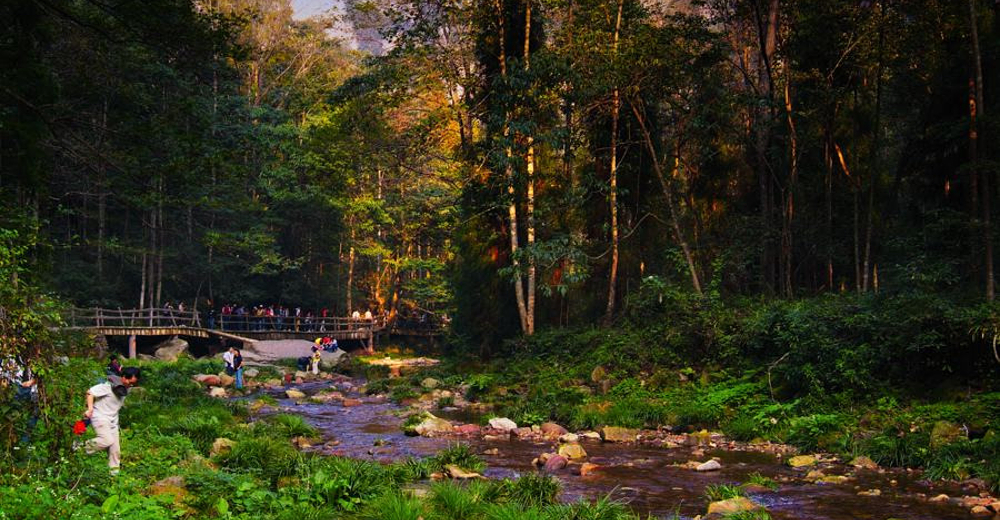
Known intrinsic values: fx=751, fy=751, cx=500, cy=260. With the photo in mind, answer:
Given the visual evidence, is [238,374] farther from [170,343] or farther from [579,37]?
[579,37]

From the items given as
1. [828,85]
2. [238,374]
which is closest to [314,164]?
[238,374]

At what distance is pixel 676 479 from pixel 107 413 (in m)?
7.18

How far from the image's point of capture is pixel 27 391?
320 inches

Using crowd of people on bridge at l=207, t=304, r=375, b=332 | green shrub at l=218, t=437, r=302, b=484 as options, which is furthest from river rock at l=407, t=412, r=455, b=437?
crowd of people on bridge at l=207, t=304, r=375, b=332

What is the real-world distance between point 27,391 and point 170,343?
2663cm

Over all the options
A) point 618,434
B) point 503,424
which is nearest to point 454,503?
point 618,434

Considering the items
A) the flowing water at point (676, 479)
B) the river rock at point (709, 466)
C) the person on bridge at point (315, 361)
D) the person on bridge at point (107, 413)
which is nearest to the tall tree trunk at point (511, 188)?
the flowing water at point (676, 479)

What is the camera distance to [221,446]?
10688 millimetres

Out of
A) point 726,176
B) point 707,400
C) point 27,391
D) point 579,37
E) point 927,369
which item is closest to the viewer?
point 27,391

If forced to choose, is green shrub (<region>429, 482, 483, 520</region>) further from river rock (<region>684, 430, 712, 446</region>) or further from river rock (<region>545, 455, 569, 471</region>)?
river rock (<region>684, 430, 712, 446</region>)

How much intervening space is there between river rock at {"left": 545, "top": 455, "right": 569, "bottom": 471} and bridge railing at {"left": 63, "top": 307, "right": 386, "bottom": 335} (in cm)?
2581

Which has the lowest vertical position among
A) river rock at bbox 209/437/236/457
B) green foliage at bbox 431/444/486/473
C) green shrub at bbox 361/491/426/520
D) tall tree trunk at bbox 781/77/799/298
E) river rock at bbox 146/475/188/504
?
green foliage at bbox 431/444/486/473

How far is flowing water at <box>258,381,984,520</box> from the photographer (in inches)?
337

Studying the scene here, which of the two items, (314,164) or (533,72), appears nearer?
(533,72)
